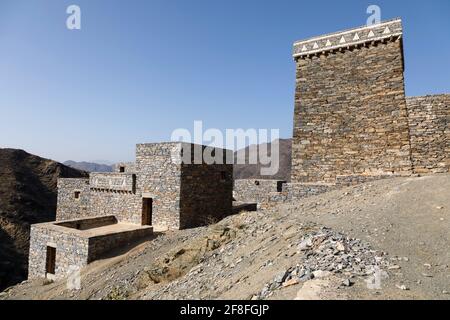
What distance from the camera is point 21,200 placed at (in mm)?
33844

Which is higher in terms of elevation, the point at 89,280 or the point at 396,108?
the point at 396,108

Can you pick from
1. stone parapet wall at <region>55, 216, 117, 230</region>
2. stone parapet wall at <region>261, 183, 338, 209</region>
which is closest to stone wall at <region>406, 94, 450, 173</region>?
stone parapet wall at <region>261, 183, 338, 209</region>

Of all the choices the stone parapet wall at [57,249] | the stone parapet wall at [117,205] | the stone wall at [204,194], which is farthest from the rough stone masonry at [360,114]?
the stone parapet wall at [57,249]

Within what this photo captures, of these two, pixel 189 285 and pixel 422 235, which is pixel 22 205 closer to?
pixel 189 285

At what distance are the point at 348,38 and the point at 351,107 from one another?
2645 millimetres

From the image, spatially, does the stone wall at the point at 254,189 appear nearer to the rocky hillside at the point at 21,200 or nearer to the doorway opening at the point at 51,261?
the doorway opening at the point at 51,261

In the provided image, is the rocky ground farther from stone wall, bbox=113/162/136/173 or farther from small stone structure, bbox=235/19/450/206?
stone wall, bbox=113/162/136/173

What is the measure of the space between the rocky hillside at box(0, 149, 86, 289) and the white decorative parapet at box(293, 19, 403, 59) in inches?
941

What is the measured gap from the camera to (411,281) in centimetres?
395

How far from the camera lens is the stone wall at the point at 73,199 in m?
19.5

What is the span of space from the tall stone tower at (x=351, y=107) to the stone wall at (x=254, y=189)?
844 cm

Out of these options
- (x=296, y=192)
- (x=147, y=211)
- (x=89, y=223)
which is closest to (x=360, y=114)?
(x=296, y=192)
